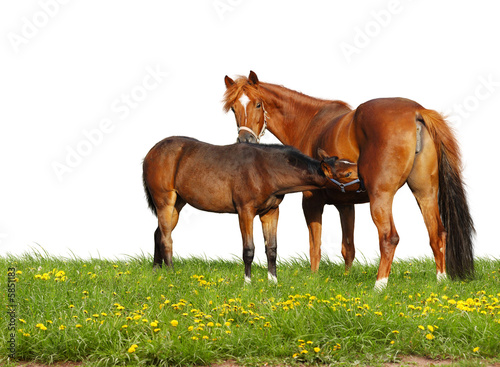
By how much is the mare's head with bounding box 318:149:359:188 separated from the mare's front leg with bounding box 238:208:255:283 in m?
1.32

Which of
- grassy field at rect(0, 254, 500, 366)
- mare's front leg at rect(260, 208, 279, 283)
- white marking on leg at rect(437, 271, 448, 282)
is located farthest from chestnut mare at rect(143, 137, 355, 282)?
white marking on leg at rect(437, 271, 448, 282)

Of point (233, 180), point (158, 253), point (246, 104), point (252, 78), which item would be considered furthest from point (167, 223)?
point (252, 78)

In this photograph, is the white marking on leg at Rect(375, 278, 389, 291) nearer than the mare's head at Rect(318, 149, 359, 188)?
No

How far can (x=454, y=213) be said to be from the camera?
379 inches

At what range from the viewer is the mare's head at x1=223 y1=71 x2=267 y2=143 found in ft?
34.3

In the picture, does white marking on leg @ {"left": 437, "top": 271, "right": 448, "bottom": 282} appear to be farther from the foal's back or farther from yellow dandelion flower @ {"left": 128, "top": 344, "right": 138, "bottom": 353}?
yellow dandelion flower @ {"left": 128, "top": 344, "right": 138, "bottom": 353}

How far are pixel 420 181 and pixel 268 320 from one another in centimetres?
389

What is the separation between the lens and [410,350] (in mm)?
6562

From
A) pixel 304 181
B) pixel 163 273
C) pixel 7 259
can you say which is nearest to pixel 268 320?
pixel 304 181

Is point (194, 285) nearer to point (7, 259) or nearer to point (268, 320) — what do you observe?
point (268, 320)

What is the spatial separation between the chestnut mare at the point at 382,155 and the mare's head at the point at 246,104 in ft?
0.06

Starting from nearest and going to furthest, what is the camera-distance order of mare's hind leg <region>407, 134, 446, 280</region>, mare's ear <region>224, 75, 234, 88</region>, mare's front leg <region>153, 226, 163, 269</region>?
mare's hind leg <region>407, 134, 446, 280</region>
mare's front leg <region>153, 226, 163, 269</region>
mare's ear <region>224, 75, 234, 88</region>

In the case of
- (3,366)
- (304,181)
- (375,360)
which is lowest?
(3,366)

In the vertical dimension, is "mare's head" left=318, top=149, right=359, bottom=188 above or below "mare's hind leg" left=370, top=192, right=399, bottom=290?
above
